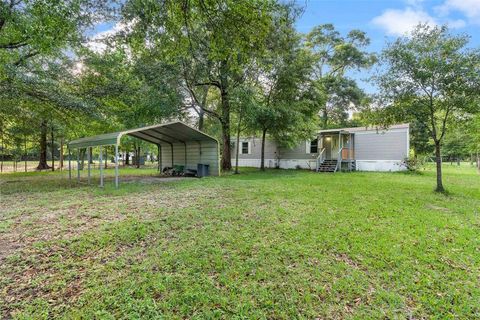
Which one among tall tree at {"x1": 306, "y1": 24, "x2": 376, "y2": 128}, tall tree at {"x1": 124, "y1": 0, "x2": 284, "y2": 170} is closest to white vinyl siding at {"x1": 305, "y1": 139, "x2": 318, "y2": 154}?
tall tree at {"x1": 306, "y1": 24, "x2": 376, "y2": 128}

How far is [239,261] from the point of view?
335 cm

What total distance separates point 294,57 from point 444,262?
12.4 meters

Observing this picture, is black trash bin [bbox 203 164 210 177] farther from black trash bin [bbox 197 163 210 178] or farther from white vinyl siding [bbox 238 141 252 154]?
white vinyl siding [bbox 238 141 252 154]

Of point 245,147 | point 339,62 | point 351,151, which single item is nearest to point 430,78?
point 351,151

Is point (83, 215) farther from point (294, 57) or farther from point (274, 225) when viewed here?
point (294, 57)

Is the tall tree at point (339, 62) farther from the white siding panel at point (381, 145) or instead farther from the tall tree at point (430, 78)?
the tall tree at point (430, 78)

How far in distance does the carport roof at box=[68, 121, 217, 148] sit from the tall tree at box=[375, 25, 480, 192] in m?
7.94

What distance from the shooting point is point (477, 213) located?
5672mm

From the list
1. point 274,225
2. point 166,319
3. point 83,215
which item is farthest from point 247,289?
point 83,215

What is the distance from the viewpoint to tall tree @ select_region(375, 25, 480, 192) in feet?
23.9

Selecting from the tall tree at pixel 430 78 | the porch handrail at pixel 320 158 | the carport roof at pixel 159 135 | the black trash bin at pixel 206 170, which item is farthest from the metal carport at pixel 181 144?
the tall tree at pixel 430 78

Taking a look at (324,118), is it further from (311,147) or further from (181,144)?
(181,144)

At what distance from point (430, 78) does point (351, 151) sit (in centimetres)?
970

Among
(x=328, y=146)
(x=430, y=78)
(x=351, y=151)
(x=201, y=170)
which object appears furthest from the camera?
(x=328, y=146)
